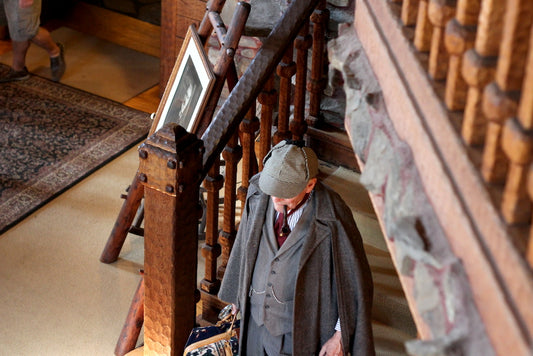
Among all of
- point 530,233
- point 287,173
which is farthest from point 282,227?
point 530,233

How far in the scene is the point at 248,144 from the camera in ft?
13.1

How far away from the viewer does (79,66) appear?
8133 millimetres

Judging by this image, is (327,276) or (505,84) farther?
(327,276)

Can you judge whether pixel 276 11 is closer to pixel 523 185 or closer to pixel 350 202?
pixel 350 202

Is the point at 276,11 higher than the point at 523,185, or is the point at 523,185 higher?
the point at 523,185

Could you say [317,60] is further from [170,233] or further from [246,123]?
[170,233]

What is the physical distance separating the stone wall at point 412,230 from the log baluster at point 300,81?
146 cm

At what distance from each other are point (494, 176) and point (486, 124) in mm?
151

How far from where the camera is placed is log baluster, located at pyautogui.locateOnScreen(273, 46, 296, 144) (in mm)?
4047

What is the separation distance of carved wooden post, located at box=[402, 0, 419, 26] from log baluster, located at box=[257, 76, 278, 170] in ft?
5.49

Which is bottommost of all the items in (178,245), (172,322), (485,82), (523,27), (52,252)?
(52,252)

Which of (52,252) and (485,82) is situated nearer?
(485,82)

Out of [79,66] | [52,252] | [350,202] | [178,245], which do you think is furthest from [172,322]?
[79,66]

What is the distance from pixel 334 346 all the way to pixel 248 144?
1103 mm
